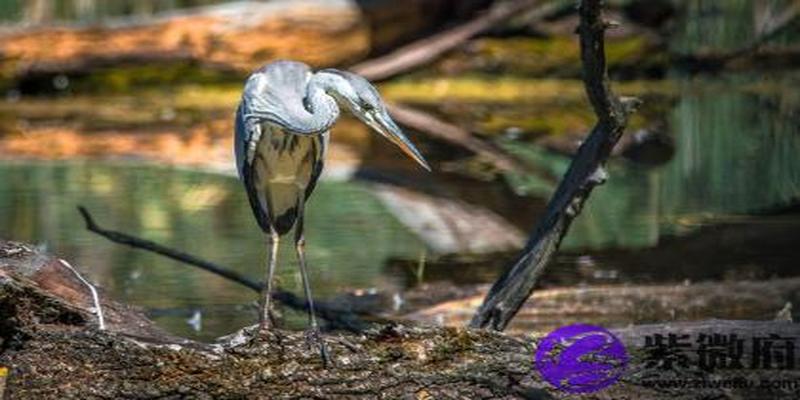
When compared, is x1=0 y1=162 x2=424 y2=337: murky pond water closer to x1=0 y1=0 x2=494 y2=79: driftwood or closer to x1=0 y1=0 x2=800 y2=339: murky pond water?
x1=0 y1=0 x2=800 y2=339: murky pond water

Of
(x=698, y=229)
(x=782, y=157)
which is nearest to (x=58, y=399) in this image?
(x=698, y=229)

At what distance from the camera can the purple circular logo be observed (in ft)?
13.5

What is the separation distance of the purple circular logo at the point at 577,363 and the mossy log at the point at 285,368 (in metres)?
0.02

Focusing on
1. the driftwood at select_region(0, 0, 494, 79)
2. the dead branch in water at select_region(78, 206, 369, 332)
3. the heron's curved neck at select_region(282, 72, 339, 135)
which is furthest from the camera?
the driftwood at select_region(0, 0, 494, 79)

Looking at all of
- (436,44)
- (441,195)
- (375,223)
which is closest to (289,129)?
(375,223)

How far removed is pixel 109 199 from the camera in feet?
30.9

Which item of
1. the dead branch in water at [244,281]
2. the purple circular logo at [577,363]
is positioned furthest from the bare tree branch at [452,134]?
the purple circular logo at [577,363]

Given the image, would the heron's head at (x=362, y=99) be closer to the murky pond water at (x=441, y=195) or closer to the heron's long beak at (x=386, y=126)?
the heron's long beak at (x=386, y=126)

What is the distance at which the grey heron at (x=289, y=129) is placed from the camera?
16.3ft

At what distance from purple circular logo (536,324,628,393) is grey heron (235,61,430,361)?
0.94 m

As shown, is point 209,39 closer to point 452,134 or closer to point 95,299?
point 452,134

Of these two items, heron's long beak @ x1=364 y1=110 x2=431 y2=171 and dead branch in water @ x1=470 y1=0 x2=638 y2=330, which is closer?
heron's long beak @ x1=364 y1=110 x2=431 y2=171

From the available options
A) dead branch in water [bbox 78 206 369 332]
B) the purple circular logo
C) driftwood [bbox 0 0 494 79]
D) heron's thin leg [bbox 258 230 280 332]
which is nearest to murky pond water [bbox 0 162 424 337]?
dead branch in water [bbox 78 206 369 332]

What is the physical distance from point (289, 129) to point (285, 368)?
956 millimetres
